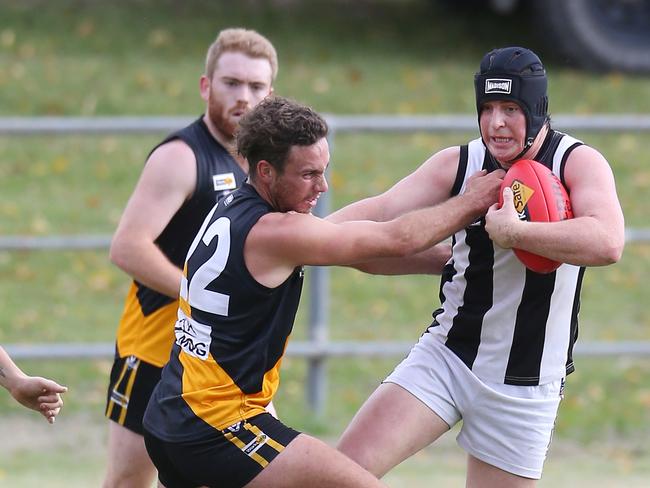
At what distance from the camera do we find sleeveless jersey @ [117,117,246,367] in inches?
201

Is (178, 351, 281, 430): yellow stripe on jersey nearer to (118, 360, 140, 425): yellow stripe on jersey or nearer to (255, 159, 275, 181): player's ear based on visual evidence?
(255, 159, 275, 181): player's ear

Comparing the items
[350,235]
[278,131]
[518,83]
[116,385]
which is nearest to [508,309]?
[350,235]

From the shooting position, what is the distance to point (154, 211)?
16.5 feet

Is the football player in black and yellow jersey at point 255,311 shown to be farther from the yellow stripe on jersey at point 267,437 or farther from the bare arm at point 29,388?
the bare arm at point 29,388

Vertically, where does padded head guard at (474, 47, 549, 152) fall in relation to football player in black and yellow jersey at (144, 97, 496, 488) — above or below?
above

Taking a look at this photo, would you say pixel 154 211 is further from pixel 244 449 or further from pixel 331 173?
pixel 331 173

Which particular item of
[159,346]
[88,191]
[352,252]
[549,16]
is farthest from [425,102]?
[352,252]

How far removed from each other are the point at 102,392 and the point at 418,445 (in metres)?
3.83

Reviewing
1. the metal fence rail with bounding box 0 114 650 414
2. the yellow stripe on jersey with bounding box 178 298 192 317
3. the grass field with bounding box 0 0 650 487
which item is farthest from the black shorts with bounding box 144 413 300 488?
the metal fence rail with bounding box 0 114 650 414

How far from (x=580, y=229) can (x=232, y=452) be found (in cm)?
130

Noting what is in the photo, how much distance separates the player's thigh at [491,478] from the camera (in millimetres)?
4586

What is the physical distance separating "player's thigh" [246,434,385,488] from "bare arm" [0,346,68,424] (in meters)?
0.74

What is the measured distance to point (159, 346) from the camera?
205 inches

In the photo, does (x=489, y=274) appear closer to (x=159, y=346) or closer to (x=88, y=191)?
(x=159, y=346)
